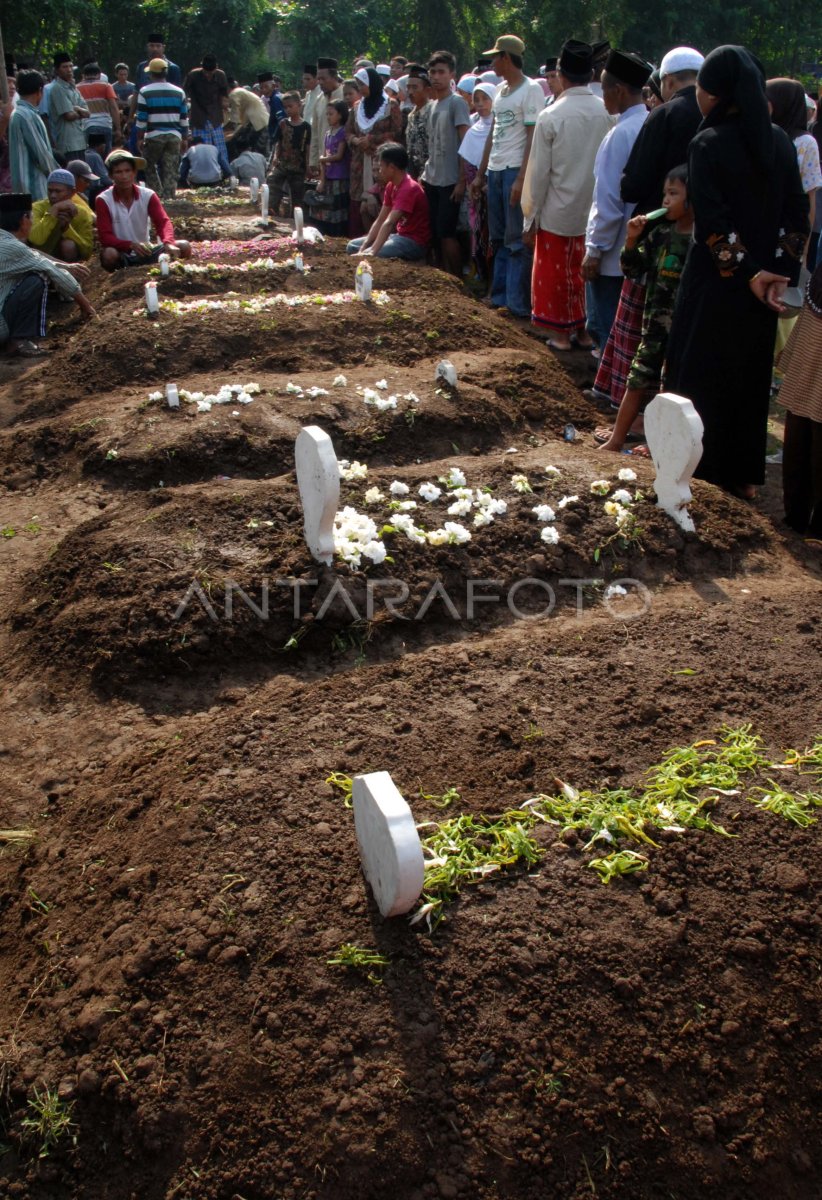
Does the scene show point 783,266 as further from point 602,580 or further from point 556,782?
point 556,782

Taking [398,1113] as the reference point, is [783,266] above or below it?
above

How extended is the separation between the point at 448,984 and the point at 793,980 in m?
0.91

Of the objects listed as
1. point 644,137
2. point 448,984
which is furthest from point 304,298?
point 448,984

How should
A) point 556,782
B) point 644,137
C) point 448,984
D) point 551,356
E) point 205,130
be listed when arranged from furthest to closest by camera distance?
point 205,130 → point 551,356 → point 644,137 → point 556,782 → point 448,984

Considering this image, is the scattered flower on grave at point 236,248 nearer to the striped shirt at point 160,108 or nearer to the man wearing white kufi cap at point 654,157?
the striped shirt at point 160,108

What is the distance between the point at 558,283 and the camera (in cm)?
841

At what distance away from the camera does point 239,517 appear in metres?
4.88

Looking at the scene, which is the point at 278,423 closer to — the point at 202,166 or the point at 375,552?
the point at 375,552

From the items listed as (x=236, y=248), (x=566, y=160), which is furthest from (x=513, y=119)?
(x=236, y=248)

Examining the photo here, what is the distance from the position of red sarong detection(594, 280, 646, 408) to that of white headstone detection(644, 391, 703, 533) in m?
1.76

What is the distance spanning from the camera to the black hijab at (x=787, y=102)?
690 centimetres

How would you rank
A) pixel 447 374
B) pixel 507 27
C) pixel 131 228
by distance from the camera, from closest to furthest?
1. pixel 447 374
2. pixel 131 228
3. pixel 507 27

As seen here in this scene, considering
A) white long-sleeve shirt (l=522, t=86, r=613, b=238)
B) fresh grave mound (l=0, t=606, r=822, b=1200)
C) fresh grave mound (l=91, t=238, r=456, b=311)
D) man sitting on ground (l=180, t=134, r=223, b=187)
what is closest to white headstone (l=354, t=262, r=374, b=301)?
fresh grave mound (l=91, t=238, r=456, b=311)

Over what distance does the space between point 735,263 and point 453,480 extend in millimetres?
1808
